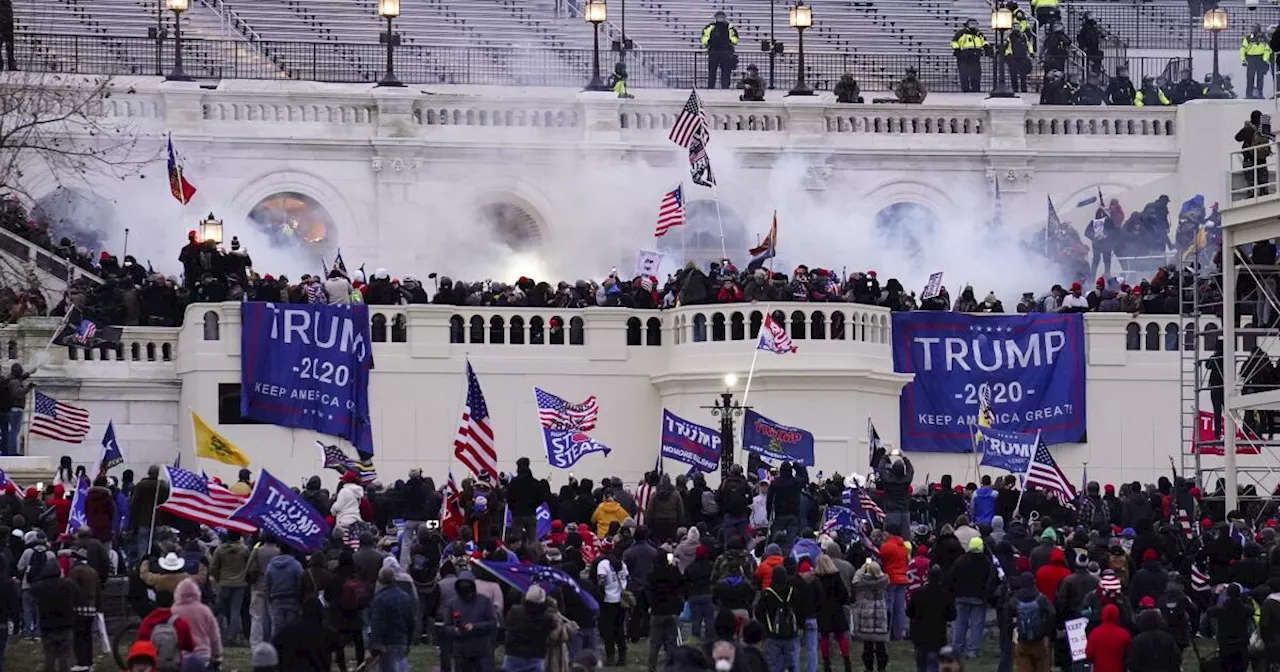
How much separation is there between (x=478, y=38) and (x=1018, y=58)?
9.69 m

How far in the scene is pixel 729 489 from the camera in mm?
44812

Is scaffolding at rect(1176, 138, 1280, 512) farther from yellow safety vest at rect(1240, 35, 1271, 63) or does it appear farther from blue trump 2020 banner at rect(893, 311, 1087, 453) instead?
yellow safety vest at rect(1240, 35, 1271, 63)

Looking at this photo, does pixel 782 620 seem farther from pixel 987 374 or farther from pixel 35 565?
pixel 987 374

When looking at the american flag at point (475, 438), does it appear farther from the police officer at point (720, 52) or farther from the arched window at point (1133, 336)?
the police officer at point (720, 52)

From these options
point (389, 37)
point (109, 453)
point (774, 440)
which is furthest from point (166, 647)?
point (389, 37)

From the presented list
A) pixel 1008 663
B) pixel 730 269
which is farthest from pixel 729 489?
pixel 730 269

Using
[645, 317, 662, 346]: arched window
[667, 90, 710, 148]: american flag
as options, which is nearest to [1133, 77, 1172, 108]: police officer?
[667, 90, 710, 148]: american flag

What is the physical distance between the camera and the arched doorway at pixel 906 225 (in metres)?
66.3

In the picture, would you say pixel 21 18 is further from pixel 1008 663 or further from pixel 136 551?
pixel 1008 663

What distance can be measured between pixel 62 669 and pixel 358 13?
3419 cm

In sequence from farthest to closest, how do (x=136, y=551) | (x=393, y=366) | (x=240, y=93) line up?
(x=240, y=93), (x=393, y=366), (x=136, y=551)

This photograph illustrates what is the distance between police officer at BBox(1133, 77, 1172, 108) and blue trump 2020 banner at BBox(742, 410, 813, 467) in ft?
60.7

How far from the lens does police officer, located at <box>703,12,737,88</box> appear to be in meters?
67.8

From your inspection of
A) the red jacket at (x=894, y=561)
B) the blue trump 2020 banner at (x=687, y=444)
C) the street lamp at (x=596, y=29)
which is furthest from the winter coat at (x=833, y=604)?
the street lamp at (x=596, y=29)
